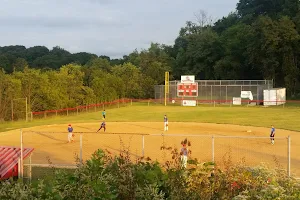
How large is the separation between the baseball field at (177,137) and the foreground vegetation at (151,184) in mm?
4334

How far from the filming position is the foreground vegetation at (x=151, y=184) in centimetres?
558

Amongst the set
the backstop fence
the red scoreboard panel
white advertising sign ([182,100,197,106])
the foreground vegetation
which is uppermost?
the red scoreboard panel

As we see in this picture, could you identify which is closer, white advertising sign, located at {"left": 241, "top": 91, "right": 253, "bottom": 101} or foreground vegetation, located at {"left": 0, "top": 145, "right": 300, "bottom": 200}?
foreground vegetation, located at {"left": 0, "top": 145, "right": 300, "bottom": 200}

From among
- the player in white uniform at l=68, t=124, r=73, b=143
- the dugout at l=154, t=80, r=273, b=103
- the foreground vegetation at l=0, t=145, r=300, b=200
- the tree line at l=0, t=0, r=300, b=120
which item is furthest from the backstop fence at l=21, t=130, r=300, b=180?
the dugout at l=154, t=80, r=273, b=103

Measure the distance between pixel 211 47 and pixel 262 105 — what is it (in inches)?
1563

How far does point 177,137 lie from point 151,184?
2107cm

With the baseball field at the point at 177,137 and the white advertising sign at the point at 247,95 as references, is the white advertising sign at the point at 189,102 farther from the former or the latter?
the baseball field at the point at 177,137

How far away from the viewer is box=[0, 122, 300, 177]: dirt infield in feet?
63.9

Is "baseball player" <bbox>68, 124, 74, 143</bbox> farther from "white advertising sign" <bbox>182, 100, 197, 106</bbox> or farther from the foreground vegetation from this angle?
"white advertising sign" <bbox>182, 100, 197, 106</bbox>

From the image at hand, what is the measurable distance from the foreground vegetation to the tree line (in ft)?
125

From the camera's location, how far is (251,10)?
116 metres

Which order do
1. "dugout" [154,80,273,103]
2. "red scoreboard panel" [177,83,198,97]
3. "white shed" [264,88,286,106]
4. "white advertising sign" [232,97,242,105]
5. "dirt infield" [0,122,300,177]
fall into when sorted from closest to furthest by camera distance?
"dirt infield" [0,122,300,177] < "red scoreboard panel" [177,83,198,97] < "white shed" [264,88,286,106] < "white advertising sign" [232,97,242,105] < "dugout" [154,80,273,103]

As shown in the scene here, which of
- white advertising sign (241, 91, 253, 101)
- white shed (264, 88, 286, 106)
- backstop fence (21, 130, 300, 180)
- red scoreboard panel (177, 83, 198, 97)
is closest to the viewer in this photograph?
backstop fence (21, 130, 300, 180)

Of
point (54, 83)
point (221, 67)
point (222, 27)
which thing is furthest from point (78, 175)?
point (222, 27)
